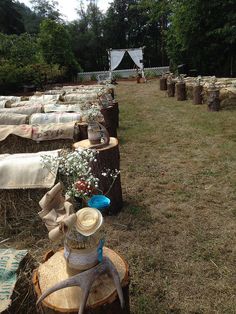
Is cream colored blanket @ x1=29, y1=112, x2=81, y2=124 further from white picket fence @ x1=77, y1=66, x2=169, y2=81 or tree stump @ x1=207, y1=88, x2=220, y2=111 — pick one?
white picket fence @ x1=77, y1=66, x2=169, y2=81

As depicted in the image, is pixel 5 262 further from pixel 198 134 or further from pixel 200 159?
pixel 198 134

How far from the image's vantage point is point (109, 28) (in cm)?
3266

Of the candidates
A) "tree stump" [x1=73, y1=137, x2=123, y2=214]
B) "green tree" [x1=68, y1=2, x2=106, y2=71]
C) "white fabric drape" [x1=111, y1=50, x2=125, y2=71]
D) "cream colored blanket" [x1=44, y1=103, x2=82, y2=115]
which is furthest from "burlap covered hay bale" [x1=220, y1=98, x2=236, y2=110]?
"green tree" [x1=68, y1=2, x2=106, y2=71]

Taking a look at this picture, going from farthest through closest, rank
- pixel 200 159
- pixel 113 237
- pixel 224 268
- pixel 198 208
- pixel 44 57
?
pixel 44 57 < pixel 200 159 < pixel 198 208 < pixel 113 237 < pixel 224 268

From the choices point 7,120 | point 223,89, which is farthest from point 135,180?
point 223,89

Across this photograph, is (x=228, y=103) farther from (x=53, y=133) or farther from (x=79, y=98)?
(x=53, y=133)

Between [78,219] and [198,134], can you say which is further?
[198,134]

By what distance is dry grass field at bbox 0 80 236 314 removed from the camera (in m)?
2.60

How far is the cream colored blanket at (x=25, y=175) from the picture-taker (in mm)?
3373

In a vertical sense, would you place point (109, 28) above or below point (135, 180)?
above

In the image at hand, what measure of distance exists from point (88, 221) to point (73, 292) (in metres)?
0.44

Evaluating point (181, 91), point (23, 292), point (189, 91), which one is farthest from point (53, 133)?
point (189, 91)

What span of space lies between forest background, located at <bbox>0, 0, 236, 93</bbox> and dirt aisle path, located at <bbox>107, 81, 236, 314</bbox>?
11.2 m

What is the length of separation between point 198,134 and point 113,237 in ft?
14.4
